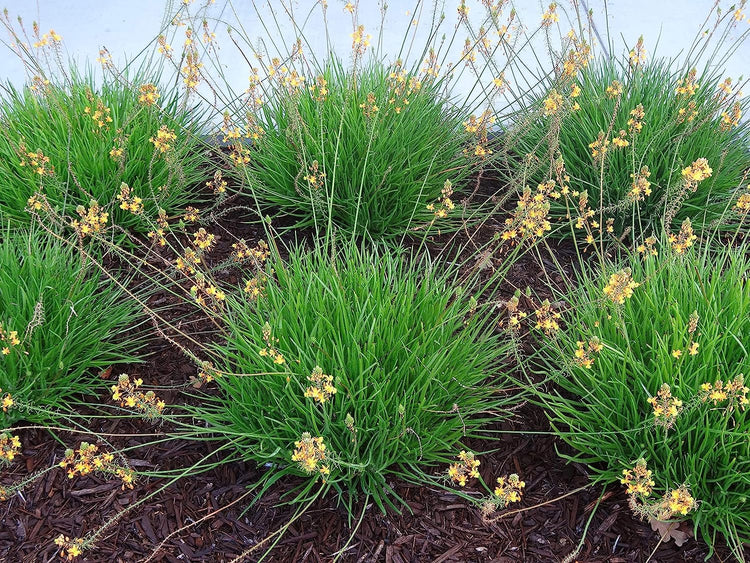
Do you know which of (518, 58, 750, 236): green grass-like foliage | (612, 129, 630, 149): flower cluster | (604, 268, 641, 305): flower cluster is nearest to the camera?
(604, 268, 641, 305): flower cluster

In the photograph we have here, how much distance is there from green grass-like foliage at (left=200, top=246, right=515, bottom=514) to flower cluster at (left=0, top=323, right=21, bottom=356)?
59 centimetres

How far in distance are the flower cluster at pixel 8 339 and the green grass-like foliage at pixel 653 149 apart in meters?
2.07

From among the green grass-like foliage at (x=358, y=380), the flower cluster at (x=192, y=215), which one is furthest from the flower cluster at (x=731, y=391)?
the flower cluster at (x=192, y=215)

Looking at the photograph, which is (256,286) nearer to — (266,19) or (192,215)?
(192,215)

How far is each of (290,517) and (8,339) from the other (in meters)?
0.99

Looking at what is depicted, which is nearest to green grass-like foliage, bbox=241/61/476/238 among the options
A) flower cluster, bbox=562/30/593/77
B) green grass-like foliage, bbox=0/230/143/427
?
flower cluster, bbox=562/30/593/77

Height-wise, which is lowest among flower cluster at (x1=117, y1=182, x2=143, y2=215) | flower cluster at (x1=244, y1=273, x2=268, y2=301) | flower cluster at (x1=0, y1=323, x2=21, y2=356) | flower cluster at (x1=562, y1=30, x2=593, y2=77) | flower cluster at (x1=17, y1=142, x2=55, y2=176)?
flower cluster at (x1=244, y1=273, x2=268, y2=301)

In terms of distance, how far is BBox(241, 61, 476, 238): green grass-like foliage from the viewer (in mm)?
2834

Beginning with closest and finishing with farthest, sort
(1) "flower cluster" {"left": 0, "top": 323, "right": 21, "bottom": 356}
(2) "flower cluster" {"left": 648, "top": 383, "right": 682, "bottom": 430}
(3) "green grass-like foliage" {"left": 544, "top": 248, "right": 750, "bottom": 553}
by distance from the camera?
(2) "flower cluster" {"left": 648, "top": 383, "right": 682, "bottom": 430} → (3) "green grass-like foliage" {"left": 544, "top": 248, "right": 750, "bottom": 553} → (1) "flower cluster" {"left": 0, "top": 323, "right": 21, "bottom": 356}

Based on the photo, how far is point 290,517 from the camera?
199 centimetres

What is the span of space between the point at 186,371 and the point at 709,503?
67.5 inches

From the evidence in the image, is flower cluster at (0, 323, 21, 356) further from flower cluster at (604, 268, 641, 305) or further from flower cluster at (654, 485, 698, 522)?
flower cluster at (654, 485, 698, 522)

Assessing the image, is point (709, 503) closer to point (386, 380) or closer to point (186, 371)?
point (386, 380)

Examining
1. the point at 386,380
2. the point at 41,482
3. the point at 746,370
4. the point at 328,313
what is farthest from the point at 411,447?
the point at 41,482
